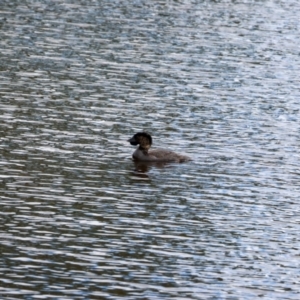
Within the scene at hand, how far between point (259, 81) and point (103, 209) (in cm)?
2162

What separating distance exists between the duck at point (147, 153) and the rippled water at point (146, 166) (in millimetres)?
381

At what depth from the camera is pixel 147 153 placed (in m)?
34.0

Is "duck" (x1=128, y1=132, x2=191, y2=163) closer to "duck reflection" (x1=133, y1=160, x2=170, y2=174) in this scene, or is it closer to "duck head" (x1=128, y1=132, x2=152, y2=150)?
"duck head" (x1=128, y1=132, x2=152, y2=150)

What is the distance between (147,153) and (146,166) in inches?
23.6

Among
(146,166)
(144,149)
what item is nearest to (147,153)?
(144,149)

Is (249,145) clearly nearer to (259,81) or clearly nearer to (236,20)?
(259,81)

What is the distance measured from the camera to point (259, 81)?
47.8 metres

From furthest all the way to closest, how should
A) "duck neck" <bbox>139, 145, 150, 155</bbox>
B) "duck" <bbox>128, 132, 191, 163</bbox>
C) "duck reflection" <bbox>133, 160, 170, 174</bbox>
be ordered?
"duck neck" <bbox>139, 145, 150, 155</bbox>
"duck" <bbox>128, 132, 191, 163</bbox>
"duck reflection" <bbox>133, 160, 170, 174</bbox>

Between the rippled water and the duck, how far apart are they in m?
0.38

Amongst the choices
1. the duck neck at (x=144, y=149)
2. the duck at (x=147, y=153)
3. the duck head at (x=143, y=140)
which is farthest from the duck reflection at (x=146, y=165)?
the duck head at (x=143, y=140)

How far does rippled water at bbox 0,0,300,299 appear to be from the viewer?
22938 mm

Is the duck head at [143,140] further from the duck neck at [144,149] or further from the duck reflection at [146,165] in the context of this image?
the duck reflection at [146,165]

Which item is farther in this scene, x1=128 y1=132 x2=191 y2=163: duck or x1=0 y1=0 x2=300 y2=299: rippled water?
x1=128 y1=132 x2=191 y2=163: duck

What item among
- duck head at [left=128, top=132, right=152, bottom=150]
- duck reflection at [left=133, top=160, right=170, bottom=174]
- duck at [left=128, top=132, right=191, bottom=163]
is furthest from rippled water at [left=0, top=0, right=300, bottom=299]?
duck head at [left=128, top=132, right=152, bottom=150]
